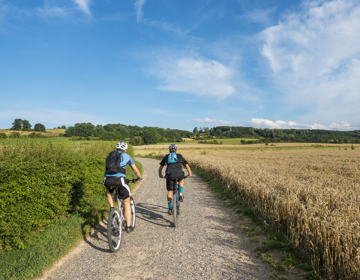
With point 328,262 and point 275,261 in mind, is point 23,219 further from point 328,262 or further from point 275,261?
point 328,262

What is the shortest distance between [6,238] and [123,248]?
8.42 feet

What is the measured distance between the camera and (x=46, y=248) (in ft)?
15.3

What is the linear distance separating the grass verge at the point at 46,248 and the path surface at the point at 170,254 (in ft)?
0.68

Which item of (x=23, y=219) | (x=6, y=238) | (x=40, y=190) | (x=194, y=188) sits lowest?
(x=194, y=188)

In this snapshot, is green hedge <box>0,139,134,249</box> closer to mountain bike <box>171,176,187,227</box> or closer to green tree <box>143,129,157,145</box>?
mountain bike <box>171,176,187,227</box>

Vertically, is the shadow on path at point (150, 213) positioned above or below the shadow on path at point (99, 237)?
below

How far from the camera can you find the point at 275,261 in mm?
4367

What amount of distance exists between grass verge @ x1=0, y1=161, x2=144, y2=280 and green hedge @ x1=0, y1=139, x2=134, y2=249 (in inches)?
8.0

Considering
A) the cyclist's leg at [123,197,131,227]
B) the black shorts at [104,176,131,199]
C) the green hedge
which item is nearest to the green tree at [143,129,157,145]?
the green hedge

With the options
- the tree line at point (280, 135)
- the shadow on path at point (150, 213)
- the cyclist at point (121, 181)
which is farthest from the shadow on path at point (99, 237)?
the tree line at point (280, 135)

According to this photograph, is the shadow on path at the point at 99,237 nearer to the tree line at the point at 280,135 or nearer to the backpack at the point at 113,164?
the backpack at the point at 113,164

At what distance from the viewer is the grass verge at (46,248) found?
3869mm

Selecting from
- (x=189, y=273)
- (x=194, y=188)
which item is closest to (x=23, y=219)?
(x=189, y=273)

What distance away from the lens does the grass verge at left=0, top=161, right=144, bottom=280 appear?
12.7 ft
